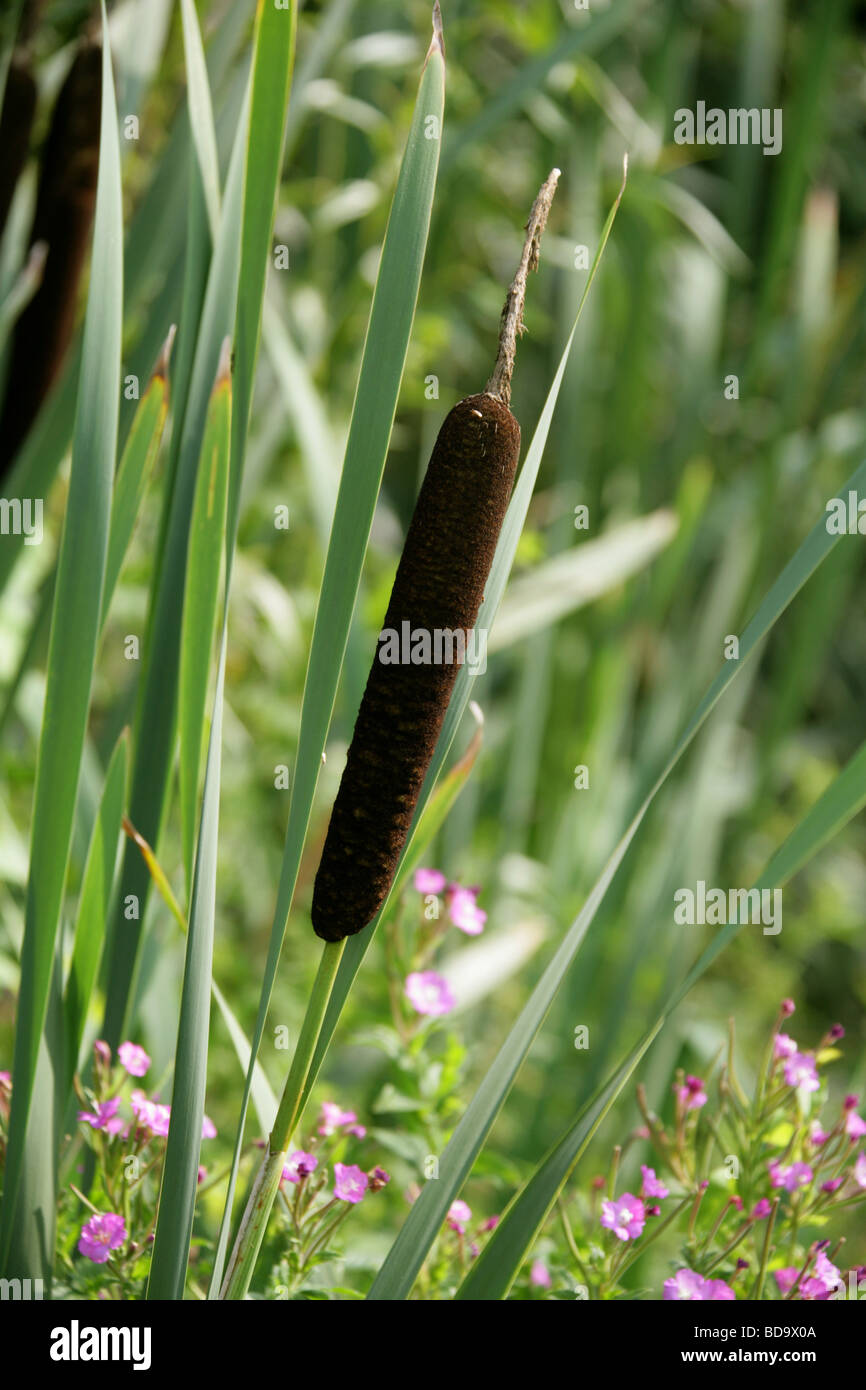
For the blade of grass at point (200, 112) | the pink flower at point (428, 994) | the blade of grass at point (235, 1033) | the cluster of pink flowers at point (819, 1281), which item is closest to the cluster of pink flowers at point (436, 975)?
the pink flower at point (428, 994)

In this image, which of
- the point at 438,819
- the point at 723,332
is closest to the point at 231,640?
the point at 438,819

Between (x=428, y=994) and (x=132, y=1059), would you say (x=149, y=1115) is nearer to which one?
(x=132, y=1059)

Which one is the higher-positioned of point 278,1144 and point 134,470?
point 134,470

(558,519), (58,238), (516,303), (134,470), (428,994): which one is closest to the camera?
(516,303)

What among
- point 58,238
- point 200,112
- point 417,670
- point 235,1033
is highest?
point 58,238

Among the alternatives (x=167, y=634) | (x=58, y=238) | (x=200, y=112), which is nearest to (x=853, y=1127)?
(x=167, y=634)

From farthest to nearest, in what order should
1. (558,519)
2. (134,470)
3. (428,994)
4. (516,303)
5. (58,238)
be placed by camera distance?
(558,519)
(58,238)
(428,994)
(134,470)
(516,303)
